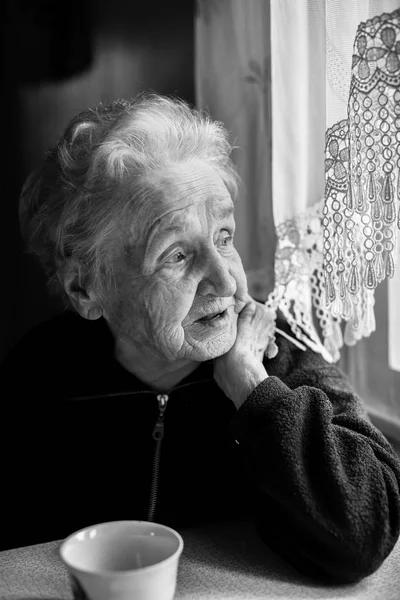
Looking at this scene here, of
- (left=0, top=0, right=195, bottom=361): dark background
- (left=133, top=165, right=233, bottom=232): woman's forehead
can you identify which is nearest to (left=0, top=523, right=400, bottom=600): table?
(left=133, top=165, right=233, bottom=232): woman's forehead

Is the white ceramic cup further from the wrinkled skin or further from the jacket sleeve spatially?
the wrinkled skin

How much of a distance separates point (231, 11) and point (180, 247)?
72 cm

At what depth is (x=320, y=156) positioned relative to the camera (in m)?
1.33

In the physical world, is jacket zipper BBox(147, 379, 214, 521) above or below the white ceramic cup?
below

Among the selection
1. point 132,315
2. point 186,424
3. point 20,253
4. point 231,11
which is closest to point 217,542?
point 186,424

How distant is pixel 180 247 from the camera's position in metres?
1.26

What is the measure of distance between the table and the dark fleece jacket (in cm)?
3

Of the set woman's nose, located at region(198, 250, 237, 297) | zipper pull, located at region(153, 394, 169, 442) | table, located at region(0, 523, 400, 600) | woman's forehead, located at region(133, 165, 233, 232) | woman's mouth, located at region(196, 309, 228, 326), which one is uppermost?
woman's forehead, located at region(133, 165, 233, 232)

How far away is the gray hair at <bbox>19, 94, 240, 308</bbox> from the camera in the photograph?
4.17 feet

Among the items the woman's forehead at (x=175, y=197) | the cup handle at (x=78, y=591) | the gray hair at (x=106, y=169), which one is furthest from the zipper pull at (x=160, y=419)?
the cup handle at (x=78, y=591)

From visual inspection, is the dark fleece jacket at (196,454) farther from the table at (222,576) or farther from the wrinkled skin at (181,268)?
the wrinkled skin at (181,268)

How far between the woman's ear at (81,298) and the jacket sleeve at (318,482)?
0.38 metres

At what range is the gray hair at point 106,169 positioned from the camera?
127 centimetres

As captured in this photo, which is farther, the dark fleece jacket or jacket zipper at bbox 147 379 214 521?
jacket zipper at bbox 147 379 214 521
